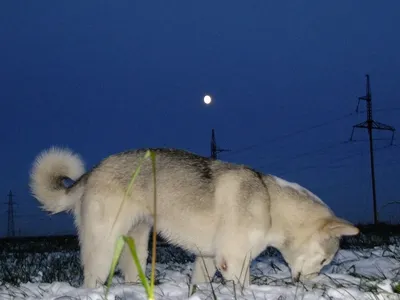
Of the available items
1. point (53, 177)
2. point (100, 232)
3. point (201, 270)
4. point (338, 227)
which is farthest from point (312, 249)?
point (53, 177)

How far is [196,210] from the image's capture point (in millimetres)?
6035

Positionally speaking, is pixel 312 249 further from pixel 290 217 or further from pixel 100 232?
pixel 100 232

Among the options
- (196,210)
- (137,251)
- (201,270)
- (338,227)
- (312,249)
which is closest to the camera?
(338,227)

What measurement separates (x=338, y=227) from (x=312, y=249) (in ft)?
1.66

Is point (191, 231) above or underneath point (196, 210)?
underneath

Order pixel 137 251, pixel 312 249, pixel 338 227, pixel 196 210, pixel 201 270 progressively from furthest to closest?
pixel 137 251 → pixel 201 270 → pixel 312 249 → pixel 196 210 → pixel 338 227

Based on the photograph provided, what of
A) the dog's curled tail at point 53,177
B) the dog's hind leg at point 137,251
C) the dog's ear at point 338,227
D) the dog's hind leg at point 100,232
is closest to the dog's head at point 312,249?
the dog's ear at point 338,227

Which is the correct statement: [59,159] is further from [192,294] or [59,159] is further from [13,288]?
[192,294]

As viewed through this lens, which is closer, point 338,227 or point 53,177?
point 338,227

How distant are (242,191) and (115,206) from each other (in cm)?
129

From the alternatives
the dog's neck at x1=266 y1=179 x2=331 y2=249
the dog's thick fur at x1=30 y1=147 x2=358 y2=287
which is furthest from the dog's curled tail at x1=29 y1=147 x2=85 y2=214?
the dog's neck at x1=266 y1=179 x2=331 y2=249

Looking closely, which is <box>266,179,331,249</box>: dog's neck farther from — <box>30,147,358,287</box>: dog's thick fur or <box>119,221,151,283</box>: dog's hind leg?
<box>119,221,151,283</box>: dog's hind leg

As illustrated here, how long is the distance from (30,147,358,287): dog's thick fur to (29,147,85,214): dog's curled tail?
1cm

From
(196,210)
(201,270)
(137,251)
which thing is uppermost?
(196,210)
